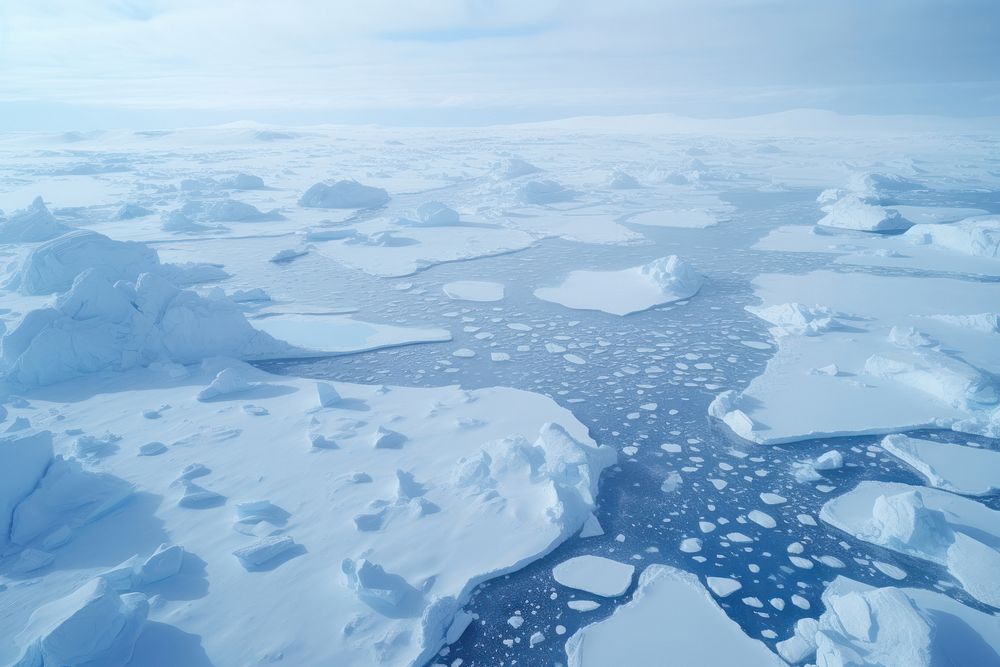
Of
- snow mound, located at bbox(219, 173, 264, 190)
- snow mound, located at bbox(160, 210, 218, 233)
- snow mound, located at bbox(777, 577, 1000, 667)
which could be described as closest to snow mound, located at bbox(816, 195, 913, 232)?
snow mound, located at bbox(777, 577, 1000, 667)

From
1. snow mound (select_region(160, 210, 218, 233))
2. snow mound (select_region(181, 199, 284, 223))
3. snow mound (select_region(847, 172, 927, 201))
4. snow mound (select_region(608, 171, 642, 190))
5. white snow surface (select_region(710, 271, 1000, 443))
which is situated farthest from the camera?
snow mound (select_region(608, 171, 642, 190))

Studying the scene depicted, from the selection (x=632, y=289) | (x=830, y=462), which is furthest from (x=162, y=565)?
(x=632, y=289)

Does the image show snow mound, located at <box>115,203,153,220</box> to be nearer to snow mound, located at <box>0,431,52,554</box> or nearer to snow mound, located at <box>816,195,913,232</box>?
snow mound, located at <box>0,431,52,554</box>

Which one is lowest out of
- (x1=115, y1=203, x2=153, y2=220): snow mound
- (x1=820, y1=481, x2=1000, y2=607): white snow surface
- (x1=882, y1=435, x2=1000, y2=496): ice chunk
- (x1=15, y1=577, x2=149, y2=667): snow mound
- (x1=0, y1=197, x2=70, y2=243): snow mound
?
(x1=115, y1=203, x2=153, y2=220): snow mound

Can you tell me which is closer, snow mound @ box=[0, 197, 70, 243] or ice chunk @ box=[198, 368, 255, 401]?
ice chunk @ box=[198, 368, 255, 401]

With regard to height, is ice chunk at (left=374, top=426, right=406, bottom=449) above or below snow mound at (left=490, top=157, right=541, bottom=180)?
above

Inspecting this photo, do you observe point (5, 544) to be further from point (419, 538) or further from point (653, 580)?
point (653, 580)

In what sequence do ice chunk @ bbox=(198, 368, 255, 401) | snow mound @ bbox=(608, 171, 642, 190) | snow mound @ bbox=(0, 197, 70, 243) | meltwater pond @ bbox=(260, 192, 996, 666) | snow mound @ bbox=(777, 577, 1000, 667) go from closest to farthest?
snow mound @ bbox=(777, 577, 1000, 667), meltwater pond @ bbox=(260, 192, 996, 666), ice chunk @ bbox=(198, 368, 255, 401), snow mound @ bbox=(0, 197, 70, 243), snow mound @ bbox=(608, 171, 642, 190)
